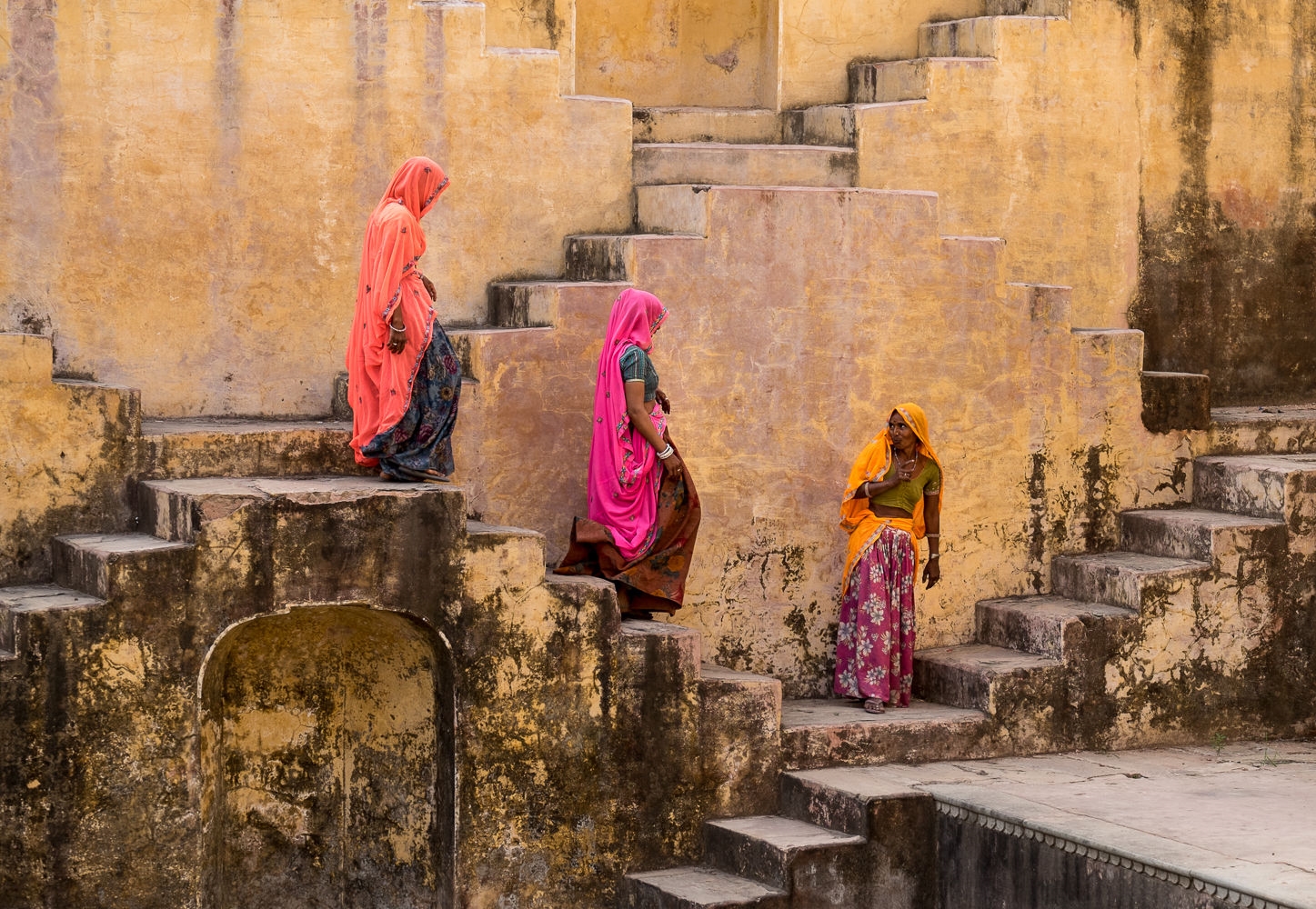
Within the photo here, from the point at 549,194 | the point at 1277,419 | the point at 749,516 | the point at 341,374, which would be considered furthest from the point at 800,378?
the point at 1277,419

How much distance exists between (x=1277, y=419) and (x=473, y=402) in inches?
188

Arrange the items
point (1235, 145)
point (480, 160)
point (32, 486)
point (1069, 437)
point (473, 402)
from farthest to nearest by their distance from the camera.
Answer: point (1235, 145) < point (1069, 437) < point (480, 160) < point (473, 402) < point (32, 486)

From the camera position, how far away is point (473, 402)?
877 cm

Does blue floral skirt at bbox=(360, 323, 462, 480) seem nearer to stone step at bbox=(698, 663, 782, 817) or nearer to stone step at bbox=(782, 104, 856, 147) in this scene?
stone step at bbox=(698, 663, 782, 817)

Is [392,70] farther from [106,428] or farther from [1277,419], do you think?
[1277,419]

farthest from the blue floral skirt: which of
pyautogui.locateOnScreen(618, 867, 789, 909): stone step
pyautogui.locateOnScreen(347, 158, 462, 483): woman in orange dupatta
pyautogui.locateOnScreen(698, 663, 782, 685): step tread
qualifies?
pyautogui.locateOnScreen(618, 867, 789, 909): stone step

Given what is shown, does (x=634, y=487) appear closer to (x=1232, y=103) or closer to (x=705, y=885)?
(x=705, y=885)

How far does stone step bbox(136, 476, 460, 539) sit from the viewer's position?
297 inches

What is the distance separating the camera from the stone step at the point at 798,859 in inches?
324

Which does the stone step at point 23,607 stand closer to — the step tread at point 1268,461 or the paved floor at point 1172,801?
the paved floor at point 1172,801

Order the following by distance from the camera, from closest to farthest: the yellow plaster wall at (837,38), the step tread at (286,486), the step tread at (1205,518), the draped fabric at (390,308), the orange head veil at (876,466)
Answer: the step tread at (286,486) < the draped fabric at (390,308) < the orange head veil at (876,466) < the step tread at (1205,518) < the yellow plaster wall at (837,38)

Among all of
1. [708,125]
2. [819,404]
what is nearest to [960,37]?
[708,125]

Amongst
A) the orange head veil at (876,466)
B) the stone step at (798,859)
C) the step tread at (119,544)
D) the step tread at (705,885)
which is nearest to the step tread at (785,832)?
the stone step at (798,859)

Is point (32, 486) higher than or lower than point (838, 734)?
higher
